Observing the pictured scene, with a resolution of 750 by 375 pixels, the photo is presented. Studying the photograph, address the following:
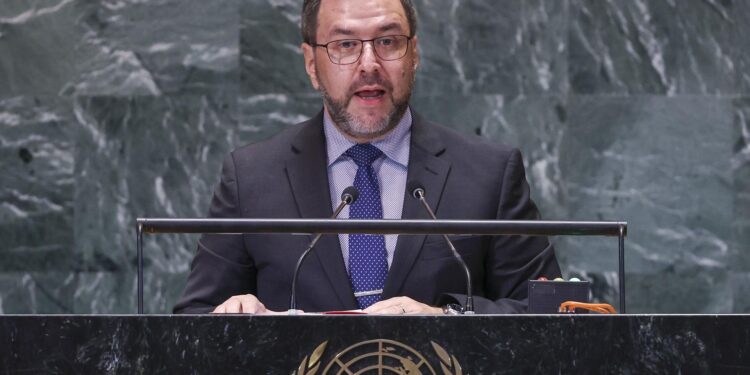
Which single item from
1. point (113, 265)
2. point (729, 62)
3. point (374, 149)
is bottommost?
point (113, 265)

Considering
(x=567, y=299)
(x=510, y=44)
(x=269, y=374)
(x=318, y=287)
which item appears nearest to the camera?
(x=269, y=374)

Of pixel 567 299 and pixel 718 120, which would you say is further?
pixel 718 120

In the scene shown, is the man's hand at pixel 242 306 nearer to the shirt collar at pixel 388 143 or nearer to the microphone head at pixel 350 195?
the microphone head at pixel 350 195

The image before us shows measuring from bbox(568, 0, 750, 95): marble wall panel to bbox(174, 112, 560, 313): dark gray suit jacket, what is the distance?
6.45 feet

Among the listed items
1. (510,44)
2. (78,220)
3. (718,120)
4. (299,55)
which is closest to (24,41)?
(78,220)

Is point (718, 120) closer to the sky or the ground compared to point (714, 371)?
closer to the sky

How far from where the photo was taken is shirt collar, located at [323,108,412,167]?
12.3 ft

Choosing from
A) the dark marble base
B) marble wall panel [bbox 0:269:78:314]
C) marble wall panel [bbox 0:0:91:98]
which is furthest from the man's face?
marble wall panel [bbox 0:269:78:314]

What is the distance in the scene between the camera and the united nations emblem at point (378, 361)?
232cm

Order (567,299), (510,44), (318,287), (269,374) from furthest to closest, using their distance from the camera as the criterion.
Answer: (510,44)
(318,287)
(567,299)
(269,374)

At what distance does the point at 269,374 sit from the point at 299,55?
3.43m

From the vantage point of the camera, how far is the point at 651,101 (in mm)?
5672

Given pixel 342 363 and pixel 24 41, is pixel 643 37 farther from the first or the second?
pixel 342 363

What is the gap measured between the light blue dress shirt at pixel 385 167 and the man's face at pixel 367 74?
0.18 ft
